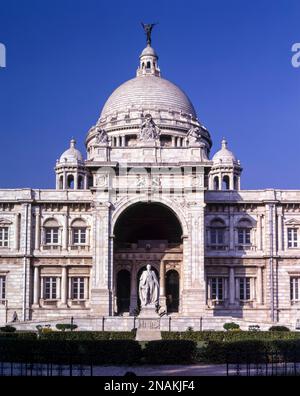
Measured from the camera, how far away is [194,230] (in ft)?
175

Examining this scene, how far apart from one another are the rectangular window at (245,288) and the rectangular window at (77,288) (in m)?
14.1

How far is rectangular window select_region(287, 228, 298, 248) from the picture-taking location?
193 feet

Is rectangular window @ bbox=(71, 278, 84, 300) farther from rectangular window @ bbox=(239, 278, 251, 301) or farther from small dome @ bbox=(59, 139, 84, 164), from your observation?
small dome @ bbox=(59, 139, 84, 164)

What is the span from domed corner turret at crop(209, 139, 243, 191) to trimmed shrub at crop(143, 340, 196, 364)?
149 ft

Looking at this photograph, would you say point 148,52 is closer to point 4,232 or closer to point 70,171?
point 70,171

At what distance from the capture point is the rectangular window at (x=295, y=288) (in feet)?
191

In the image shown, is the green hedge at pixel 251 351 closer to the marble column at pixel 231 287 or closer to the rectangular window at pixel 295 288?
the marble column at pixel 231 287

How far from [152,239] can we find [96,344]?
35482 millimetres

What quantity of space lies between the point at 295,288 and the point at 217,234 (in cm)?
834

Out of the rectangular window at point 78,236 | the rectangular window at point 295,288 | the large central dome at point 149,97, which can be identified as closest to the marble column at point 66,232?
the rectangular window at point 78,236

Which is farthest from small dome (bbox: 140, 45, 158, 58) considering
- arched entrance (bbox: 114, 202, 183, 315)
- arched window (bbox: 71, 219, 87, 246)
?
arched window (bbox: 71, 219, 87, 246)

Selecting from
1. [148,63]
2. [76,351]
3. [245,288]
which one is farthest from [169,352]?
[148,63]
